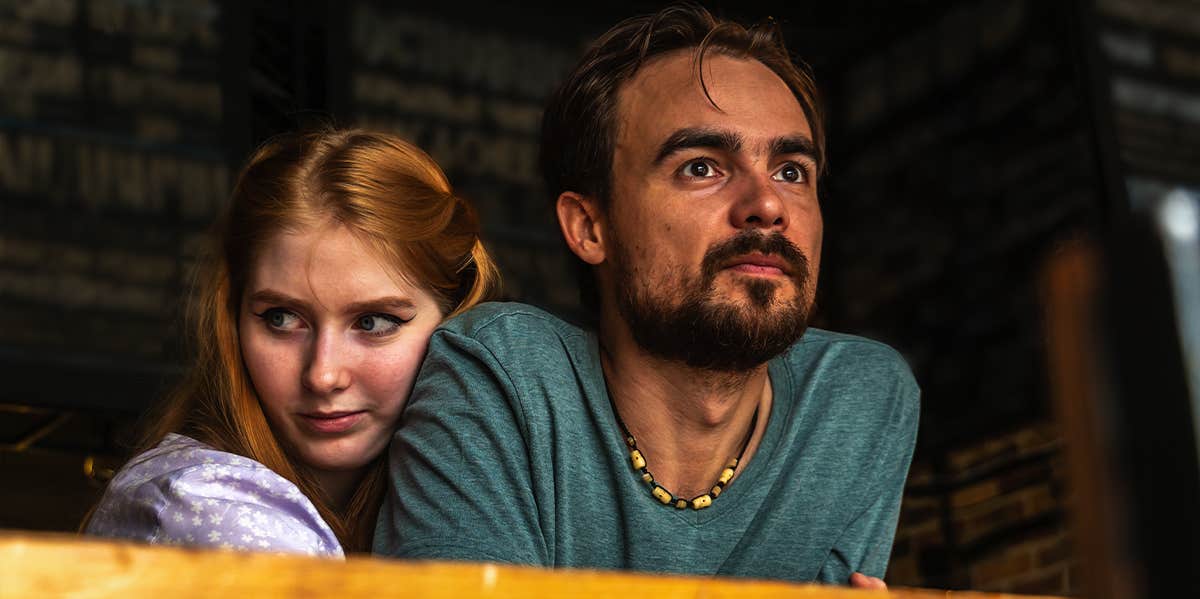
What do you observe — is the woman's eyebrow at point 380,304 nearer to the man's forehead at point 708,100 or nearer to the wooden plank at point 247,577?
the man's forehead at point 708,100

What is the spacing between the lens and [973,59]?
3605 millimetres

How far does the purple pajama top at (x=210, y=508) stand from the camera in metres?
1.33

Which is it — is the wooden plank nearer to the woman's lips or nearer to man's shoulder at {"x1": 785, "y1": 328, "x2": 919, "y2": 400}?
the woman's lips

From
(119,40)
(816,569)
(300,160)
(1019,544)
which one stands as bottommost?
(816,569)

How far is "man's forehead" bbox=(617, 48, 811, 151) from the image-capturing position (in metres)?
1.76

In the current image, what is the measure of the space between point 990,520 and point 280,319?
2.29m

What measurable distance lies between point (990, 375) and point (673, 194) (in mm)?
1892

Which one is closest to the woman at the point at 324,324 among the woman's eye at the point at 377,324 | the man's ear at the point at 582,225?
the woman's eye at the point at 377,324

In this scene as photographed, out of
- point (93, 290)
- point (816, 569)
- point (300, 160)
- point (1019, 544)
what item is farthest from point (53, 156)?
point (1019, 544)

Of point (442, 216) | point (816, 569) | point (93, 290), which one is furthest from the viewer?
point (93, 290)

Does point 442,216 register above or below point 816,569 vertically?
above

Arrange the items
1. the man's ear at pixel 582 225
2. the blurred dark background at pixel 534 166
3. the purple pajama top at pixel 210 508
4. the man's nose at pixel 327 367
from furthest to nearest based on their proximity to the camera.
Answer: the blurred dark background at pixel 534 166 → the man's ear at pixel 582 225 → the man's nose at pixel 327 367 → the purple pajama top at pixel 210 508

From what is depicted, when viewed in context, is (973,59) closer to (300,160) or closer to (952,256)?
(952,256)

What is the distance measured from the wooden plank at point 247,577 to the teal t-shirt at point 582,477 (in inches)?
33.2
